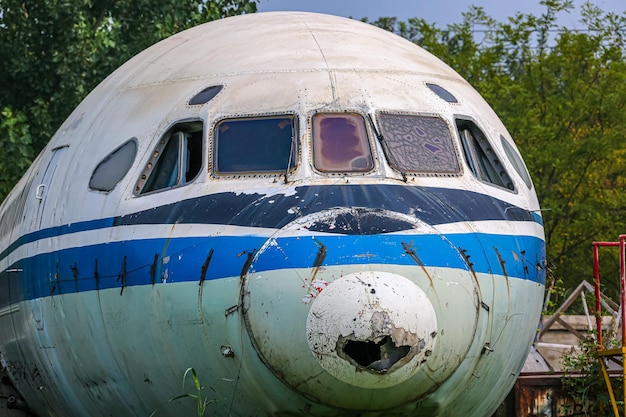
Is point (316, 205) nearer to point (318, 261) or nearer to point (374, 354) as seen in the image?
point (318, 261)

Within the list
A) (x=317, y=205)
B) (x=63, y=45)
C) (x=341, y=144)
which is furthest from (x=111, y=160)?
(x=63, y=45)

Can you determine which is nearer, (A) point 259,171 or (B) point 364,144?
(A) point 259,171

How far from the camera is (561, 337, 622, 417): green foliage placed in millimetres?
11781

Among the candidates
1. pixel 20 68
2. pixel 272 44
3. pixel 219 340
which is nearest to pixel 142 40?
pixel 20 68

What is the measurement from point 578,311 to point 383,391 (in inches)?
791

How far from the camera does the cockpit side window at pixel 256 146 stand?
29.0 ft

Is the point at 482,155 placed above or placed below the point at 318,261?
above

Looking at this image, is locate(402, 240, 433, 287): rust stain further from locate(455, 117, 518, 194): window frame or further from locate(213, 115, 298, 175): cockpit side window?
locate(455, 117, 518, 194): window frame

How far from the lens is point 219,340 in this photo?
323 inches

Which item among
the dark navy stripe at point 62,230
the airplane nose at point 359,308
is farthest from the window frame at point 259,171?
the dark navy stripe at point 62,230

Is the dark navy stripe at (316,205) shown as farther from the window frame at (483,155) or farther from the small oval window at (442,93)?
the small oval window at (442,93)

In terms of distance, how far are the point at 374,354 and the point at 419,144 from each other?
6.59 ft

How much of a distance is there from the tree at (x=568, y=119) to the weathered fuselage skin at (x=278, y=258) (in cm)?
1885

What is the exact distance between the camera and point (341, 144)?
891 centimetres
